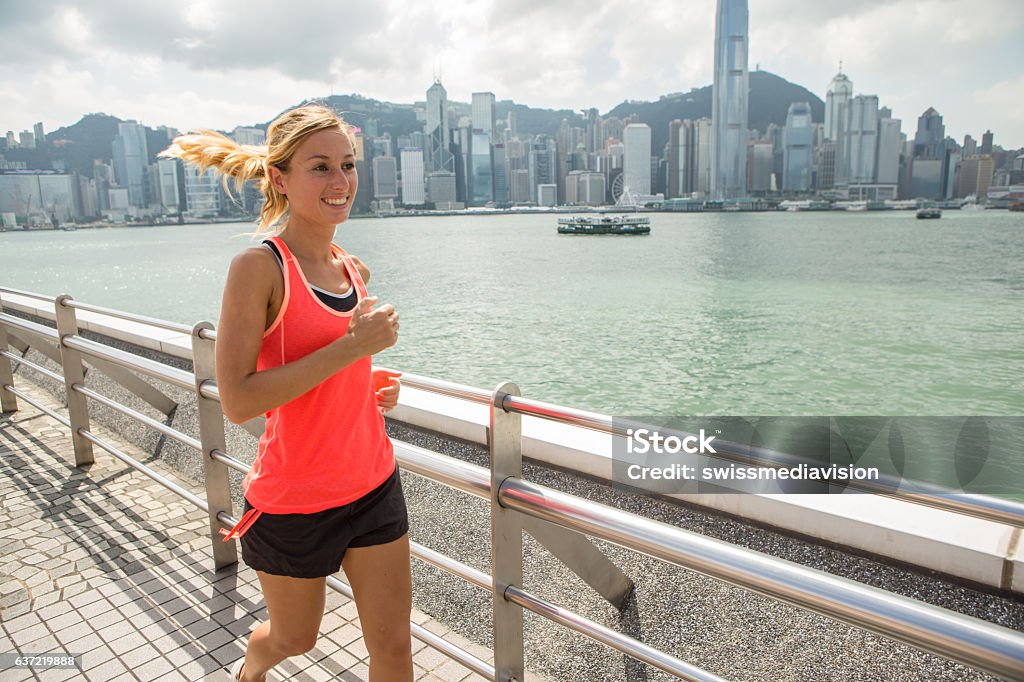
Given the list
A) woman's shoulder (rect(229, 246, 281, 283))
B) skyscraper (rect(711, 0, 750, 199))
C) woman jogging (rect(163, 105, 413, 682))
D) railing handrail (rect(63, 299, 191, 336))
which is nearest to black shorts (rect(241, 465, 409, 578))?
woman jogging (rect(163, 105, 413, 682))

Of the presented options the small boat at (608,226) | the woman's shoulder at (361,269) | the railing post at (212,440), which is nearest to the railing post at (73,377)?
the railing post at (212,440)

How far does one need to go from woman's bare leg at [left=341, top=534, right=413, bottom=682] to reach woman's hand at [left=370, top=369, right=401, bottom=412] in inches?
14.3

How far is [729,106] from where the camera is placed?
6762 inches

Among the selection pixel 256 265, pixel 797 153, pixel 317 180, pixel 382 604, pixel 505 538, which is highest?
pixel 797 153

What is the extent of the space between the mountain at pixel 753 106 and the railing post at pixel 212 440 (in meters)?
175

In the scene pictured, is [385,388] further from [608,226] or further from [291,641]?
[608,226]

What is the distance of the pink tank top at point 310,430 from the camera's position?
1.62 metres

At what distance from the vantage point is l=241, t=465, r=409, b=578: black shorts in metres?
1.70

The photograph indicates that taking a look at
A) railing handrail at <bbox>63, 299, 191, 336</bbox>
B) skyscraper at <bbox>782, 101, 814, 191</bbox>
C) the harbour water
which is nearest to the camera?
railing handrail at <bbox>63, 299, 191, 336</bbox>

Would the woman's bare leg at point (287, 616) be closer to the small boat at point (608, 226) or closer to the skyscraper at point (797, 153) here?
the small boat at point (608, 226)

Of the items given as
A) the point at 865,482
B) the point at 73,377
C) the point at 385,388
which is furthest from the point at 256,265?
the point at 73,377

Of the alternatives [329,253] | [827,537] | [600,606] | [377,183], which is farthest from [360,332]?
[377,183]

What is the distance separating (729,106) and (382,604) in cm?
18702

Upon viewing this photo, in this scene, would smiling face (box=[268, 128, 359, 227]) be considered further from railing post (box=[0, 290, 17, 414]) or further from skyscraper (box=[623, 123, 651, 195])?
skyscraper (box=[623, 123, 651, 195])
